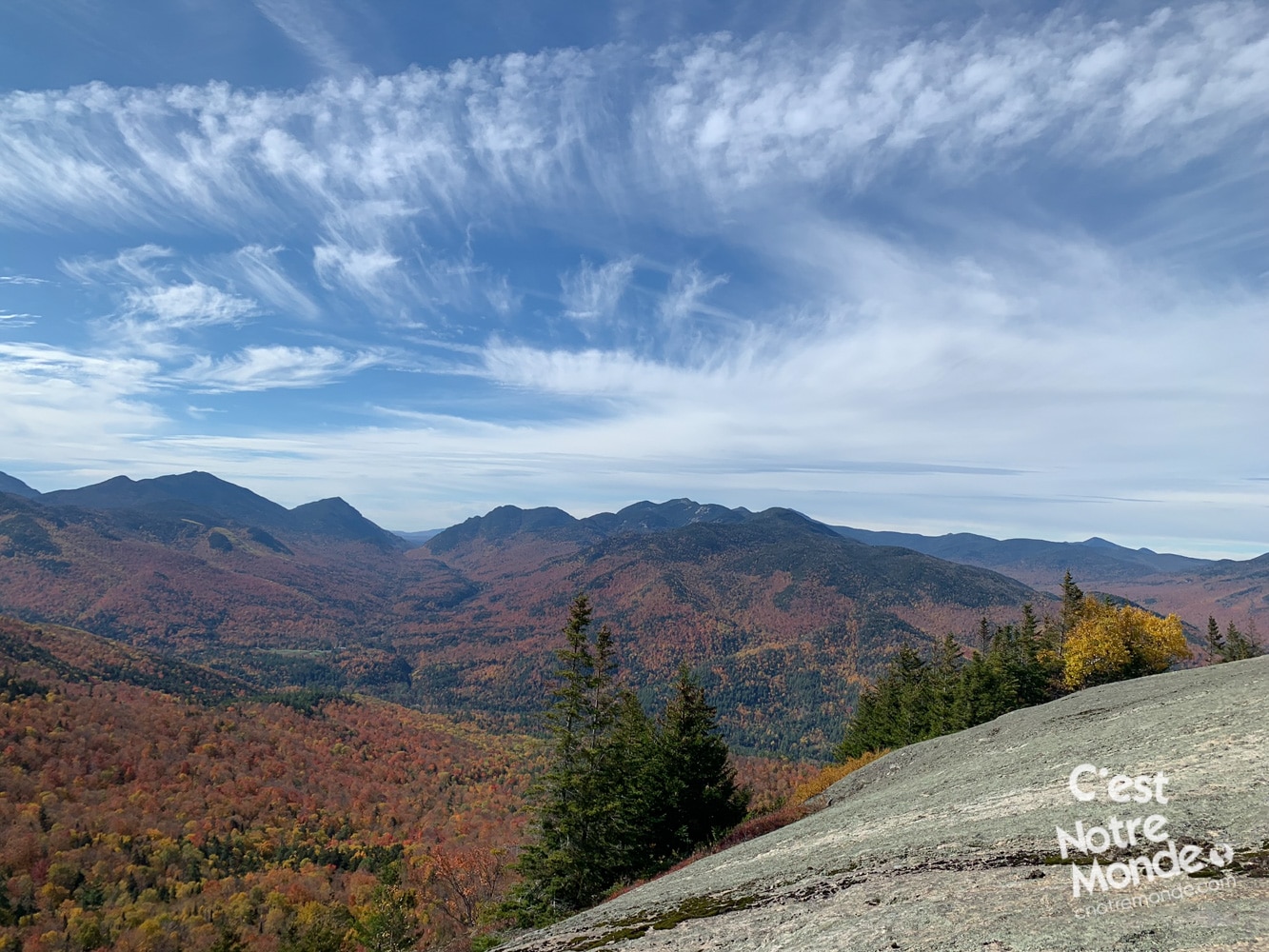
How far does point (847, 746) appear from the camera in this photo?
64438 mm

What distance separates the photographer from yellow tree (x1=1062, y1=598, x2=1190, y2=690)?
54.8m

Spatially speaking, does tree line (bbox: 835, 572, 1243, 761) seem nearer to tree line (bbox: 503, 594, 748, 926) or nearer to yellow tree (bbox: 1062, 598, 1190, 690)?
yellow tree (bbox: 1062, 598, 1190, 690)

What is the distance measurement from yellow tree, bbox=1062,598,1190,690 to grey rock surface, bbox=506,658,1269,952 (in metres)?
37.8

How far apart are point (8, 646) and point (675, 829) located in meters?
249

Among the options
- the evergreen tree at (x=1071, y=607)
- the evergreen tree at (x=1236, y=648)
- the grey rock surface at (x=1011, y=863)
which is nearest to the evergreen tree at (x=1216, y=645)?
the evergreen tree at (x=1236, y=648)

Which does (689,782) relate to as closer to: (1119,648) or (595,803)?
(595,803)

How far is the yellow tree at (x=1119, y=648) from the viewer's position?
5481cm

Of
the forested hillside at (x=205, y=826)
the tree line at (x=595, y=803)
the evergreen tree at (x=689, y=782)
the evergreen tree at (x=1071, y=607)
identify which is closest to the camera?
the tree line at (x=595, y=803)

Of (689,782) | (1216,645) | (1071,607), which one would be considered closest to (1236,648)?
(1216,645)

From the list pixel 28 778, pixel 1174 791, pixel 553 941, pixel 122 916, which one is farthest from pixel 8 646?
pixel 1174 791

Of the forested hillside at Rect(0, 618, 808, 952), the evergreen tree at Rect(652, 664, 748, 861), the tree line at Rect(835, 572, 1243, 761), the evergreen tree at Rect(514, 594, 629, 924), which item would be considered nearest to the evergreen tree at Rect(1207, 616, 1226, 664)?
the tree line at Rect(835, 572, 1243, 761)

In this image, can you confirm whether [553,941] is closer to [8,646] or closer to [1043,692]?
[1043,692]

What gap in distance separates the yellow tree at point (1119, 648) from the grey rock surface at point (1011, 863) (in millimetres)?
37768

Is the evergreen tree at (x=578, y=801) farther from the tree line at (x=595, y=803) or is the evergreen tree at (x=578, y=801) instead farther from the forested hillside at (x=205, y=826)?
the forested hillside at (x=205, y=826)
